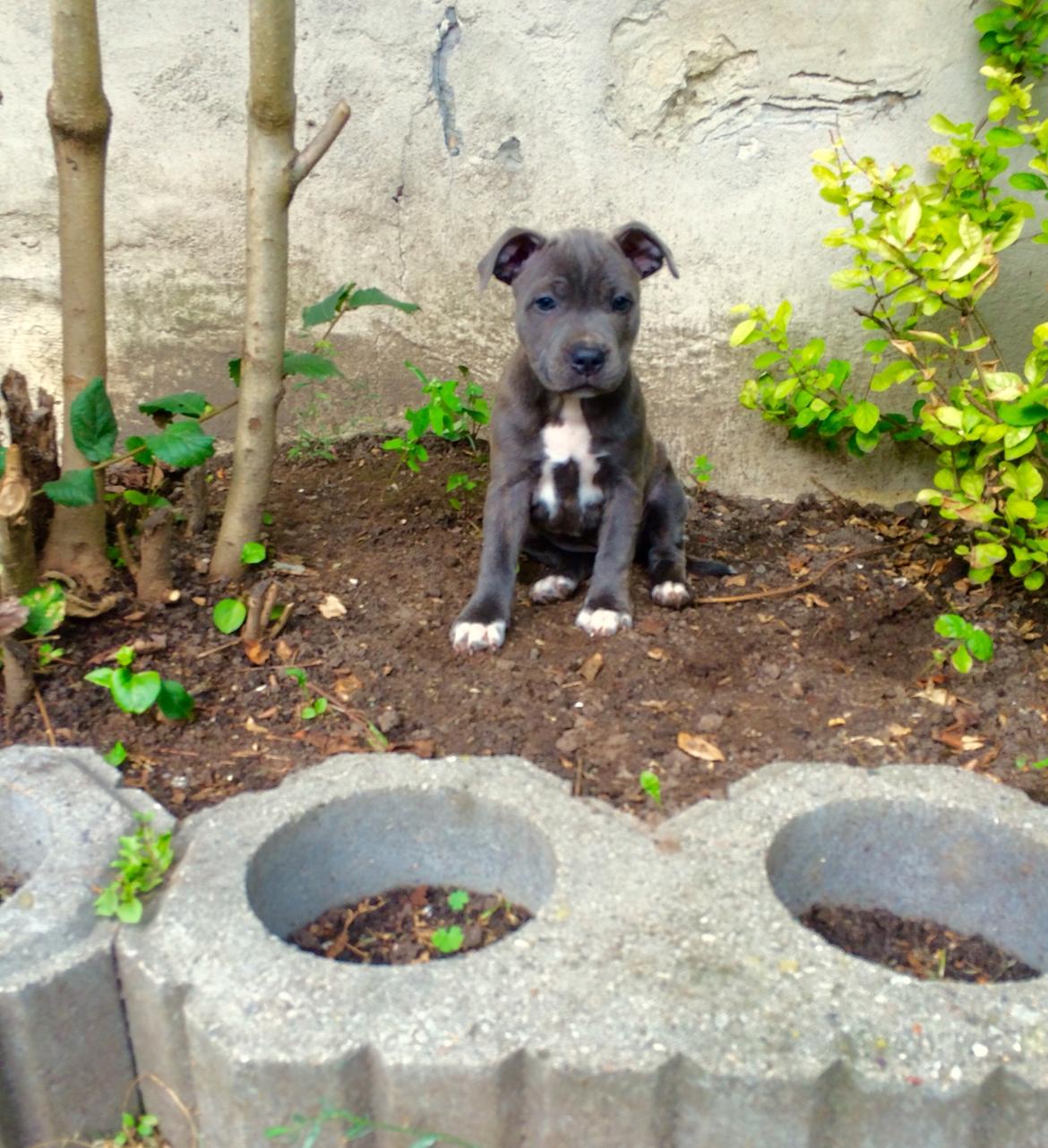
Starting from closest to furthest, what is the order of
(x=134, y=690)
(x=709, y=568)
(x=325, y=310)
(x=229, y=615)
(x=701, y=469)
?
(x=134, y=690), (x=229, y=615), (x=325, y=310), (x=709, y=568), (x=701, y=469)

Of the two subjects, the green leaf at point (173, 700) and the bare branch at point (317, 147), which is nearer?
the green leaf at point (173, 700)

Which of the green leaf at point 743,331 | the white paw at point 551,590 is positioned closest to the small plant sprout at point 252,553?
the white paw at point 551,590

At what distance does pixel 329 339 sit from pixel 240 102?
908 mm

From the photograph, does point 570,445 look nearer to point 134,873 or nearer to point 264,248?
point 264,248

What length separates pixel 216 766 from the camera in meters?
2.70

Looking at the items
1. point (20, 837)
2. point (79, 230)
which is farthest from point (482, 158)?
point (20, 837)

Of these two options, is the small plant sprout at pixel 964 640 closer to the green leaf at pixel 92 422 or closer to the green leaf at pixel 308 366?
the green leaf at pixel 308 366

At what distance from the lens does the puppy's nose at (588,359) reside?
3.21m

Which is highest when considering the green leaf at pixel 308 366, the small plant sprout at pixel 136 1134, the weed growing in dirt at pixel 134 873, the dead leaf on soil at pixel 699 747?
the green leaf at pixel 308 366

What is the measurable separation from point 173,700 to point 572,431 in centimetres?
150

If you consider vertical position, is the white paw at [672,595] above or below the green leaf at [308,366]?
below

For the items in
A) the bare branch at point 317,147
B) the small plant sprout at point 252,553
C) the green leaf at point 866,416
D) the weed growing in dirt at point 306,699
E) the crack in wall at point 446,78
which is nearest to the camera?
the weed growing in dirt at point 306,699

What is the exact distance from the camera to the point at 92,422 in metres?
3.00

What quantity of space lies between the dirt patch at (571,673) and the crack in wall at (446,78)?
137 cm
